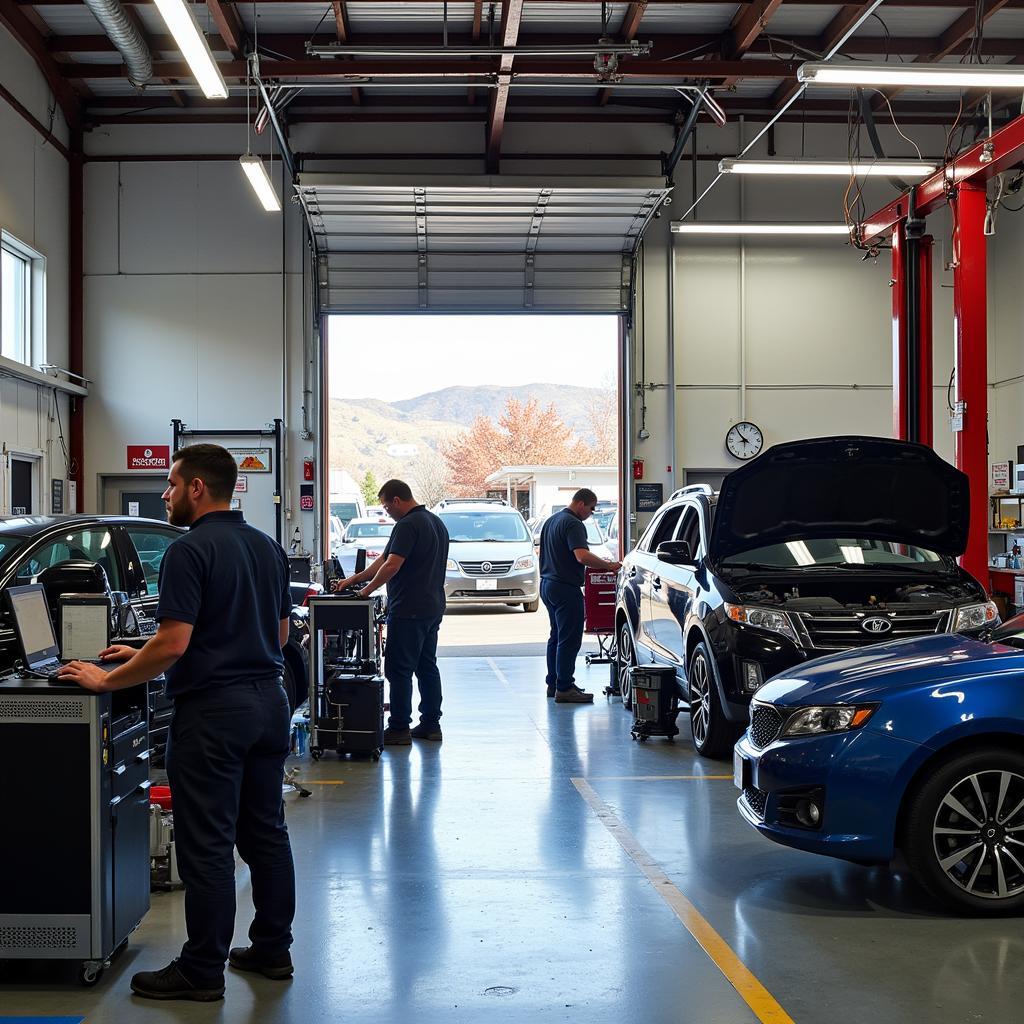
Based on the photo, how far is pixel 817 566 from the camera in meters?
7.54

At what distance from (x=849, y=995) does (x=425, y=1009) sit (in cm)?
135

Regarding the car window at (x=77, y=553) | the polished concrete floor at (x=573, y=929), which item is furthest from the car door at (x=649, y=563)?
the car window at (x=77, y=553)

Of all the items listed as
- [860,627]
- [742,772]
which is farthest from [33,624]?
[860,627]

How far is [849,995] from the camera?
3.77 metres

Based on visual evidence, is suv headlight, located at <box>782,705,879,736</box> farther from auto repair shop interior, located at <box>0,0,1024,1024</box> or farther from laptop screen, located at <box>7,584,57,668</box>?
laptop screen, located at <box>7,584,57,668</box>

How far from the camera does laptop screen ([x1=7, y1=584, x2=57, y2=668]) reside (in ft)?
13.3

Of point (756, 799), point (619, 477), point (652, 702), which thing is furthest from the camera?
point (619, 477)

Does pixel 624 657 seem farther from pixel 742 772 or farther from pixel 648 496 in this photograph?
pixel 648 496

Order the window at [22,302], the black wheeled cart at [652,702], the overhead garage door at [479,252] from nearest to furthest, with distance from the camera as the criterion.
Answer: the black wheeled cart at [652,702], the window at [22,302], the overhead garage door at [479,252]

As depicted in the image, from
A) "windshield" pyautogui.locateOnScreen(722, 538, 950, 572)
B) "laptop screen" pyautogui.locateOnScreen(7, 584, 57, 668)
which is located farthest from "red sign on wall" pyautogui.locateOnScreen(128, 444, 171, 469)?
"laptop screen" pyautogui.locateOnScreen(7, 584, 57, 668)

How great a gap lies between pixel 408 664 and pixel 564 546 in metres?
2.33

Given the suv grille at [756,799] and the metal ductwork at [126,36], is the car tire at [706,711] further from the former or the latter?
the metal ductwork at [126,36]

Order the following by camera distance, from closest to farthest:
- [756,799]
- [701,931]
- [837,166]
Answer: [701,931] < [756,799] < [837,166]

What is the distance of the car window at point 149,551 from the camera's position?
7.19 meters
